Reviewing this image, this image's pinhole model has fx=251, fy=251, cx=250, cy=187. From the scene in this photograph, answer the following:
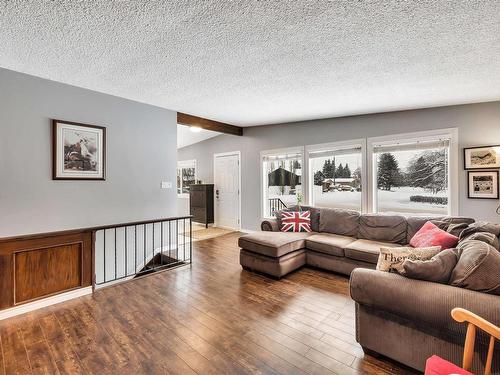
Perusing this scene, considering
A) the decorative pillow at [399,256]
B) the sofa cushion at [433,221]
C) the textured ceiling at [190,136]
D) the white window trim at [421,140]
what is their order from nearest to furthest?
the decorative pillow at [399,256], the sofa cushion at [433,221], the white window trim at [421,140], the textured ceiling at [190,136]

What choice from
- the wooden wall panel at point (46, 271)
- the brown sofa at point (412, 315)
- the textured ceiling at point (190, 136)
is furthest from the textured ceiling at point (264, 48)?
the textured ceiling at point (190, 136)

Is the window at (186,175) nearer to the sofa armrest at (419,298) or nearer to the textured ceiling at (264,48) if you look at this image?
the textured ceiling at (264,48)

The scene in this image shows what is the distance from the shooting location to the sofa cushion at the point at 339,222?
4.13m

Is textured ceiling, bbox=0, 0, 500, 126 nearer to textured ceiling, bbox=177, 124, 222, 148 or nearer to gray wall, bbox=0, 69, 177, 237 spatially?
gray wall, bbox=0, 69, 177, 237

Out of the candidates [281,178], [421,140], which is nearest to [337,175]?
[281,178]

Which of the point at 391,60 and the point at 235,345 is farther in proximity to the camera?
the point at 391,60

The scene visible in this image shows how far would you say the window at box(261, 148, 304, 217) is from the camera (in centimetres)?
570

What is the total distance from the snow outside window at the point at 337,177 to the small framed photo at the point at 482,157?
1510 millimetres

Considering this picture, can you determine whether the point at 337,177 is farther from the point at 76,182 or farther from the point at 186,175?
the point at 186,175

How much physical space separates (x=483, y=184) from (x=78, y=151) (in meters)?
5.77

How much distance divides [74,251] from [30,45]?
7.38ft

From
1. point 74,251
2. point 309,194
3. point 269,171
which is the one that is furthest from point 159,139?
point 309,194

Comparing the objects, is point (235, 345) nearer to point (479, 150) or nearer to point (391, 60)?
point (391, 60)

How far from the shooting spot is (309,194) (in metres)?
5.49
